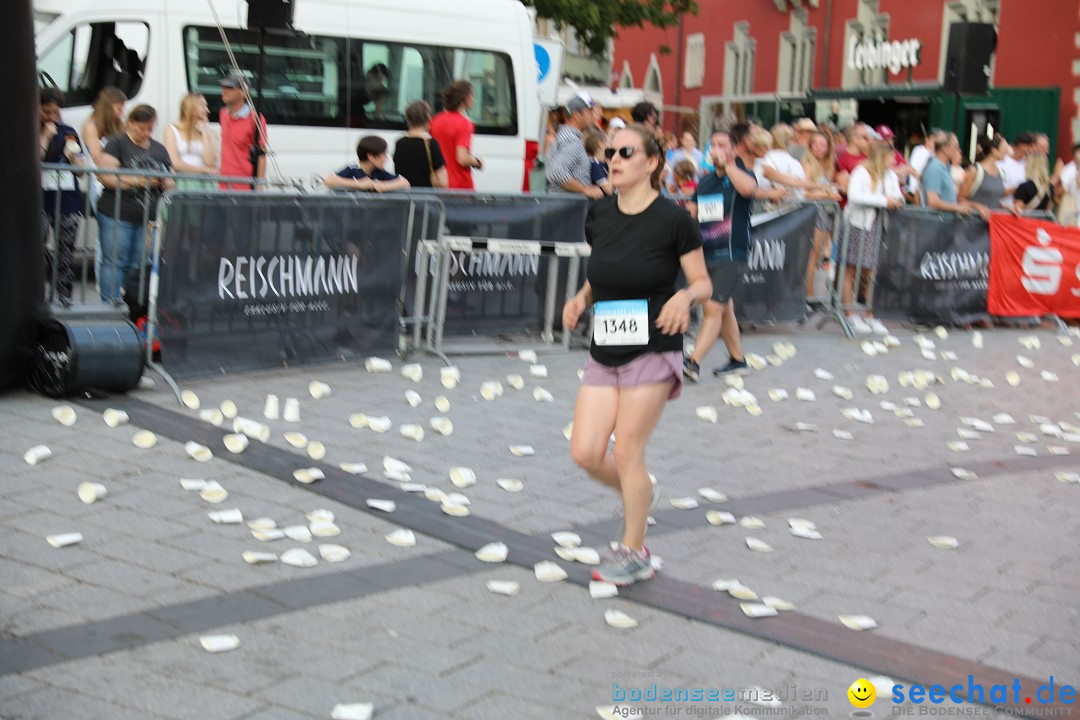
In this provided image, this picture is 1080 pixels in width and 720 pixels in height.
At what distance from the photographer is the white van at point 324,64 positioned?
13734 millimetres

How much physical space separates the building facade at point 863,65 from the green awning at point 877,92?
0.11ft

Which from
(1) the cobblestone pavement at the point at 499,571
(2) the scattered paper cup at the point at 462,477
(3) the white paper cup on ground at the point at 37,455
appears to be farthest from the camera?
(2) the scattered paper cup at the point at 462,477

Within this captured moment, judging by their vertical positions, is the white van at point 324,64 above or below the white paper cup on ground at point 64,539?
above

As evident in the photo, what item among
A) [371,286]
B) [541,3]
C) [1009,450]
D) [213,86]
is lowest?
[1009,450]

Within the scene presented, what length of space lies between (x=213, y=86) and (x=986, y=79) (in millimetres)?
9354

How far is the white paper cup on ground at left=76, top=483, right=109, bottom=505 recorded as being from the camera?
6.00 metres

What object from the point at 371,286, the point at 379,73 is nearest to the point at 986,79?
the point at 379,73

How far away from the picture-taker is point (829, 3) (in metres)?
36.8

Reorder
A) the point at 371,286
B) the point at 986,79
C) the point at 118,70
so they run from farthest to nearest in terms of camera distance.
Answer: the point at 986,79 → the point at 118,70 → the point at 371,286

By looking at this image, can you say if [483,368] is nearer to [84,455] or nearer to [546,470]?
[546,470]

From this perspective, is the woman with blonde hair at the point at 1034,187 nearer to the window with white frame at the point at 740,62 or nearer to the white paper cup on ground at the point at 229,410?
the white paper cup on ground at the point at 229,410

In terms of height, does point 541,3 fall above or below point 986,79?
above

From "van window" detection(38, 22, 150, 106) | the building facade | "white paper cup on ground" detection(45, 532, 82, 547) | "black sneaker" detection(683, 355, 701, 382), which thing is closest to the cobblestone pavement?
"white paper cup on ground" detection(45, 532, 82, 547)

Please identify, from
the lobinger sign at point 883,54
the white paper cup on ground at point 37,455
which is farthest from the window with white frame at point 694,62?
the white paper cup on ground at point 37,455
